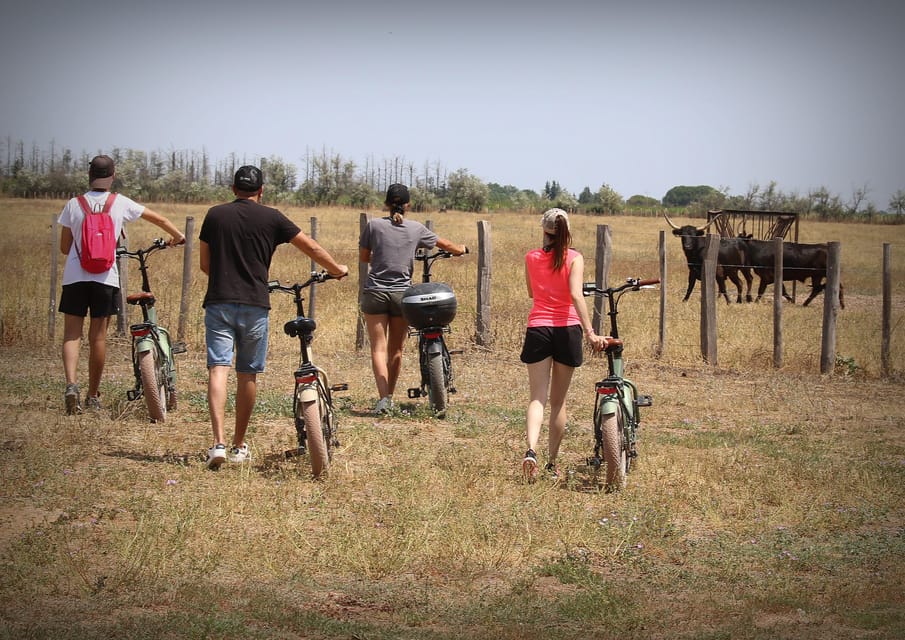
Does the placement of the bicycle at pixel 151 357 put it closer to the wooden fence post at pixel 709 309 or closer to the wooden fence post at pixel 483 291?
the wooden fence post at pixel 483 291

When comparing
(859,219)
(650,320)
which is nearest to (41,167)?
(859,219)

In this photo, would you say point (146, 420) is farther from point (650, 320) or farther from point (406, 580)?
point (650, 320)

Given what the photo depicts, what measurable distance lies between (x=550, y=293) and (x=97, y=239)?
3.73 meters

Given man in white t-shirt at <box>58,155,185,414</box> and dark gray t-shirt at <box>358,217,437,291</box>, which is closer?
man in white t-shirt at <box>58,155,185,414</box>

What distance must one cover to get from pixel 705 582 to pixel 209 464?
11.5 ft

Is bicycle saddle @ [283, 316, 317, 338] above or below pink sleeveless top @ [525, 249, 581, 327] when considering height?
below

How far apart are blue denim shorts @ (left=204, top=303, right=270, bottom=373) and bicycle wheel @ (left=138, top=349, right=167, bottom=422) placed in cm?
165

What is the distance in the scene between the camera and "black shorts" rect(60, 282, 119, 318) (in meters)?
8.26

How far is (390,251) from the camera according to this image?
916 centimetres

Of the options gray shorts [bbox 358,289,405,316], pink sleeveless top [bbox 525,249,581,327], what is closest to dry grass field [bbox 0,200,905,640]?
gray shorts [bbox 358,289,405,316]

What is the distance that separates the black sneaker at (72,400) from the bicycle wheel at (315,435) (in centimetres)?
262

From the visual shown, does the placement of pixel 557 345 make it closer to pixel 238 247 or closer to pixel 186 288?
pixel 238 247

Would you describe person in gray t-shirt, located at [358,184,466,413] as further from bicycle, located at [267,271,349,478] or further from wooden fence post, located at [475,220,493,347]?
wooden fence post, located at [475,220,493,347]

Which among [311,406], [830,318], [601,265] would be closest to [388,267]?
[311,406]
